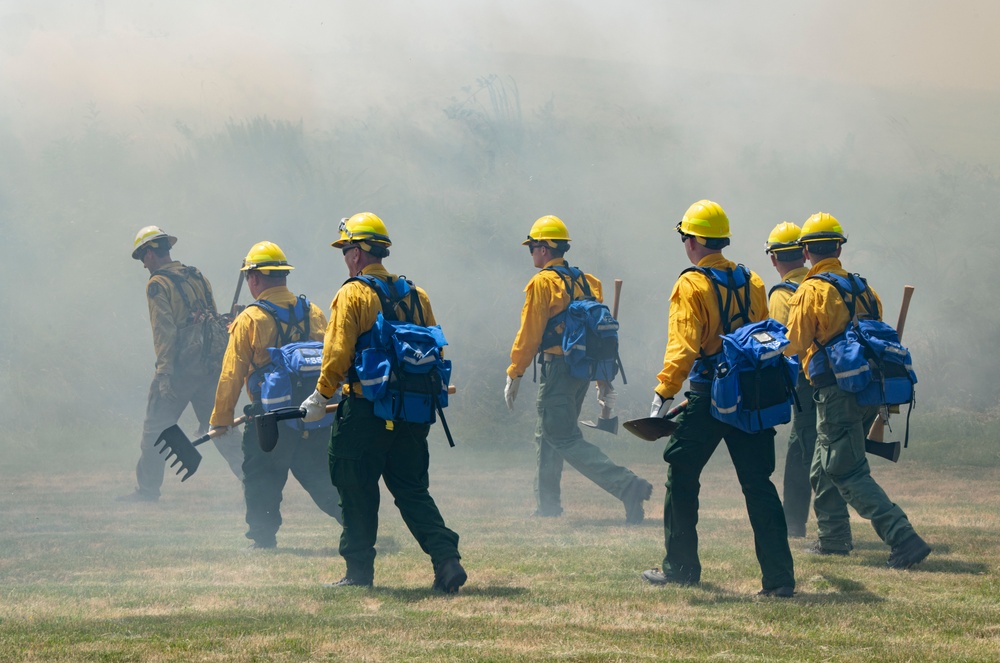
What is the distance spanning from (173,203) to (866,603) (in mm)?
16432

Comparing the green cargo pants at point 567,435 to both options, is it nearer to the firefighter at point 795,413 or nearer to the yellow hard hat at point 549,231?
the yellow hard hat at point 549,231

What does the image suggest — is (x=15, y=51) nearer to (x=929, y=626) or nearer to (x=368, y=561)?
(x=368, y=561)

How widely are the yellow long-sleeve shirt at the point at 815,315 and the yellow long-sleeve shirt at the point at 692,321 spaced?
80 centimetres

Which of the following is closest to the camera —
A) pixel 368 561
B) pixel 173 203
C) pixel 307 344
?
pixel 368 561

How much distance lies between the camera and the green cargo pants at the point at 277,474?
8719 millimetres

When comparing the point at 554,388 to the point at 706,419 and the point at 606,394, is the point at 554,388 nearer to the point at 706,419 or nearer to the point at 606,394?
the point at 606,394

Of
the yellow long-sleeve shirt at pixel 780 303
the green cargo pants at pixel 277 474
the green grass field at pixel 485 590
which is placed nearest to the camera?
the green grass field at pixel 485 590

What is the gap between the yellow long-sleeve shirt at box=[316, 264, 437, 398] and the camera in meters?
6.30

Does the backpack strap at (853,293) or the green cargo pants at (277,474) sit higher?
the backpack strap at (853,293)

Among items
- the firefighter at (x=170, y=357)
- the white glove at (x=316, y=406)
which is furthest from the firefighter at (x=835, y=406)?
the firefighter at (x=170, y=357)

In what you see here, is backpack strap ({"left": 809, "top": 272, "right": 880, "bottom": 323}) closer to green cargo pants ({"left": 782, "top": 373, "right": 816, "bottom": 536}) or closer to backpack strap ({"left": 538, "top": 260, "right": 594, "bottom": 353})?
green cargo pants ({"left": 782, "top": 373, "right": 816, "bottom": 536})

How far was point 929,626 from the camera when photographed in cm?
545

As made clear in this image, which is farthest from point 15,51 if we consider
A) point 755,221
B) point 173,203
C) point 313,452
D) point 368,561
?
point 368,561

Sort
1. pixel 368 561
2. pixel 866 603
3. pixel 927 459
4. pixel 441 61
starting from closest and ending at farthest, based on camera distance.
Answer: pixel 866 603 < pixel 368 561 < pixel 927 459 < pixel 441 61
